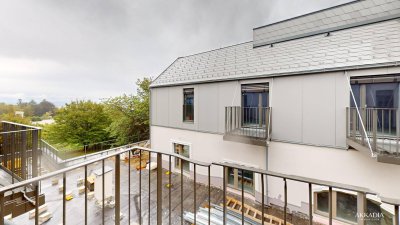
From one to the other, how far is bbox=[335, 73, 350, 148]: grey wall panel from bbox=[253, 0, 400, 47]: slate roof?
2.30 m

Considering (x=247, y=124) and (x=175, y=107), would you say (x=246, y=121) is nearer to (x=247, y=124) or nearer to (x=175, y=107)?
(x=247, y=124)

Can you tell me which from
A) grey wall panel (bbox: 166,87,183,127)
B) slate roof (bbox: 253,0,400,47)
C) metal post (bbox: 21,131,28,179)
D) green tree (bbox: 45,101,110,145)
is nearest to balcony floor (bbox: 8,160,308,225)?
metal post (bbox: 21,131,28,179)

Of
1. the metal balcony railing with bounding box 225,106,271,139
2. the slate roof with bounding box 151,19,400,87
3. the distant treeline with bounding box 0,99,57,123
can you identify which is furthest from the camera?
the distant treeline with bounding box 0,99,57,123

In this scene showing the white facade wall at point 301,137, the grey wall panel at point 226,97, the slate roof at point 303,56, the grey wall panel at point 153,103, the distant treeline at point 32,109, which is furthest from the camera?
the distant treeline at point 32,109

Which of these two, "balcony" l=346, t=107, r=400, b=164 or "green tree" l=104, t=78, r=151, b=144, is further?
"green tree" l=104, t=78, r=151, b=144

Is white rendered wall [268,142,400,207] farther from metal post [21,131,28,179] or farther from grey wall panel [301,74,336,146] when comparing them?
metal post [21,131,28,179]

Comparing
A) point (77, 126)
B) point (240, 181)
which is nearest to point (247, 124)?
point (240, 181)

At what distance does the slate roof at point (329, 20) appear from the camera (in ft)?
15.3

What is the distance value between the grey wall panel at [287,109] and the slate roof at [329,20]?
2231mm

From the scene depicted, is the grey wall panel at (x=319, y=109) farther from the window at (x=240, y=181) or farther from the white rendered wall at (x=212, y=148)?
the window at (x=240, y=181)

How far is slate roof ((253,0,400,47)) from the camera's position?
4660 mm

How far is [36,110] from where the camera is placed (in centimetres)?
2477

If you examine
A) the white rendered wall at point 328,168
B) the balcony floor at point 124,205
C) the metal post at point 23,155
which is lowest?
the balcony floor at point 124,205

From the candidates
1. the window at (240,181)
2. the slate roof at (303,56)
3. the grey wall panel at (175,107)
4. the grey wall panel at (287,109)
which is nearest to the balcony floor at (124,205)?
the window at (240,181)
